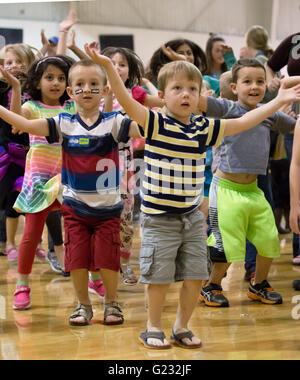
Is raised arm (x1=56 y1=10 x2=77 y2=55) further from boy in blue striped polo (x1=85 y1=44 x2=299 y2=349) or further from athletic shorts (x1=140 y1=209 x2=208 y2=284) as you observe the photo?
athletic shorts (x1=140 y1=209 x2=208 y2=284)

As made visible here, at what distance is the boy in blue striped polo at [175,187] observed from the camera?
2285 millimetres

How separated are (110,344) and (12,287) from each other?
42.8 inches

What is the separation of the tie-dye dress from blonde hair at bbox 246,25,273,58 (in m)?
2.07

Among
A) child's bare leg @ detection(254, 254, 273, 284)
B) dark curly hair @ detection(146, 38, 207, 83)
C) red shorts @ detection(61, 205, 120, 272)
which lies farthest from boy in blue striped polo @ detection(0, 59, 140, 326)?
dark curly hair @ detection(146, 38, 207, 83)

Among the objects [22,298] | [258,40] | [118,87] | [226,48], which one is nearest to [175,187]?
[118,87]

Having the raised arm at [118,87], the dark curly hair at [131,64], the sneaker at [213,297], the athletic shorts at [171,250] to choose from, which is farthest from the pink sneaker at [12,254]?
the raised arm at [118,87]

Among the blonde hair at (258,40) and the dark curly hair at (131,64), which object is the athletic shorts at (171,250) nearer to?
the dark curly hair at (131,64)

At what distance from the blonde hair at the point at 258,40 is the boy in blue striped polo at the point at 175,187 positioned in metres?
2.46

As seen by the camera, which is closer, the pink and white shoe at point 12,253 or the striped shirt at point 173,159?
the striped shirt at point 173,159

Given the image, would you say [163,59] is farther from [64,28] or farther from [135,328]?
[135,328]

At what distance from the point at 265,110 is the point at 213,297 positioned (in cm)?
103

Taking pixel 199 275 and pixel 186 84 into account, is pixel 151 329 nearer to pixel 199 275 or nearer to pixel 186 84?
pixel 199 275

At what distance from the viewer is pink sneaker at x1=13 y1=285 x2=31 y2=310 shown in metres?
2.87

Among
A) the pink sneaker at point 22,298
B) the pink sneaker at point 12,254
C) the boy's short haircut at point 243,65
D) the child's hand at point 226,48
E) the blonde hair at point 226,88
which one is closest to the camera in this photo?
the pink sneaker at point 22,298
